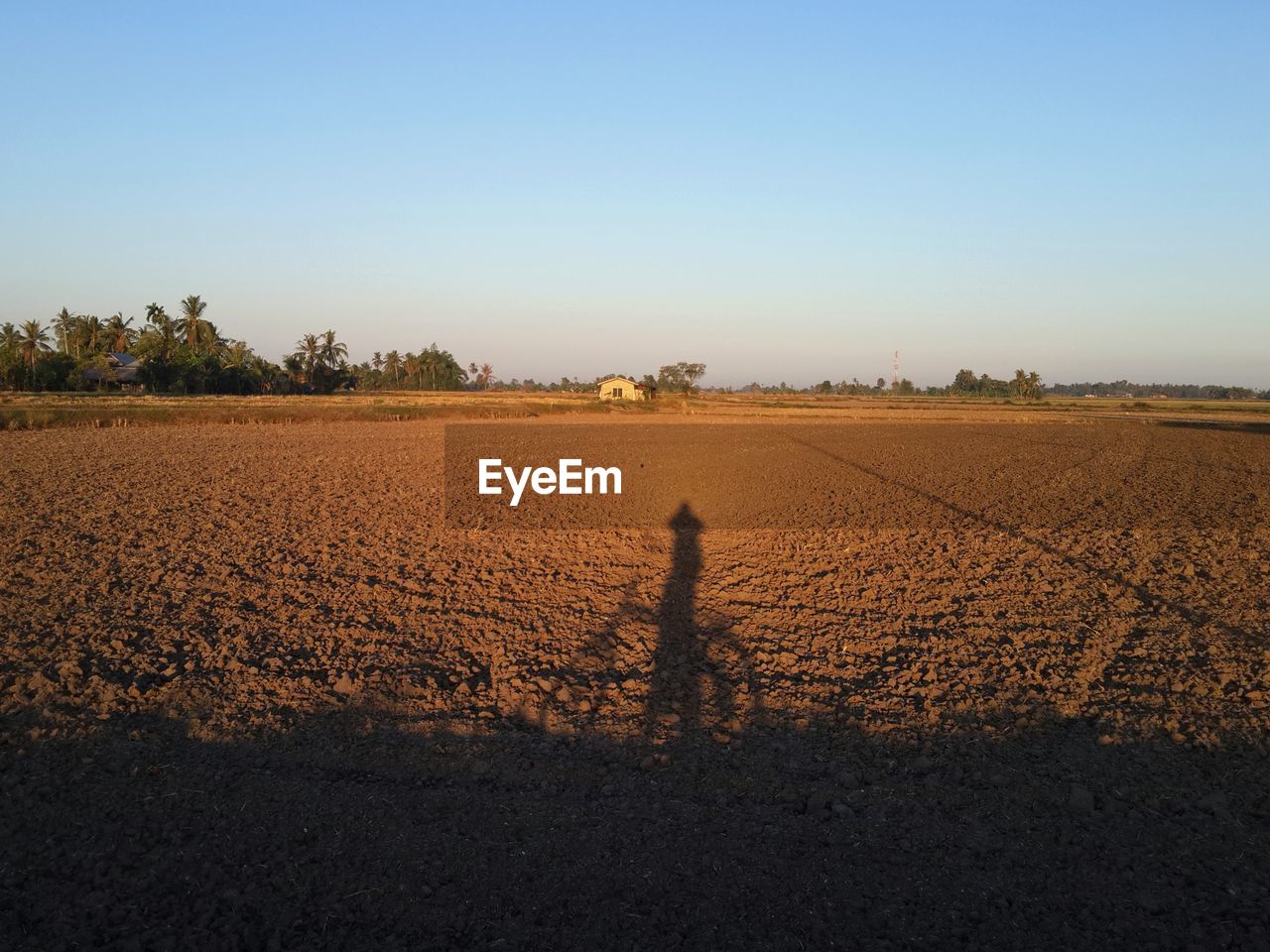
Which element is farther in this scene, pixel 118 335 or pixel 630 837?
A: pixel 118 335

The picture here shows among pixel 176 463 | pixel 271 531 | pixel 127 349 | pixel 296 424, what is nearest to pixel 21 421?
pixel 296 424

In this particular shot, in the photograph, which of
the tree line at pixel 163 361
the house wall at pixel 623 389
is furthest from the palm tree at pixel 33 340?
the house wall at pixel 623 389

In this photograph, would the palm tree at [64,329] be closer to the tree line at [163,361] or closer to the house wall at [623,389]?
the tree line at [163,361]

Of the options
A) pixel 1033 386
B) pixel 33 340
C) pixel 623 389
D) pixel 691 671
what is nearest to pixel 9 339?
pixel 33 340

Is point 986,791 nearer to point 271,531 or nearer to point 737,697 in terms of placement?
point 737,697

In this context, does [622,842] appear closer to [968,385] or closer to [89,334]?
[89,334]
